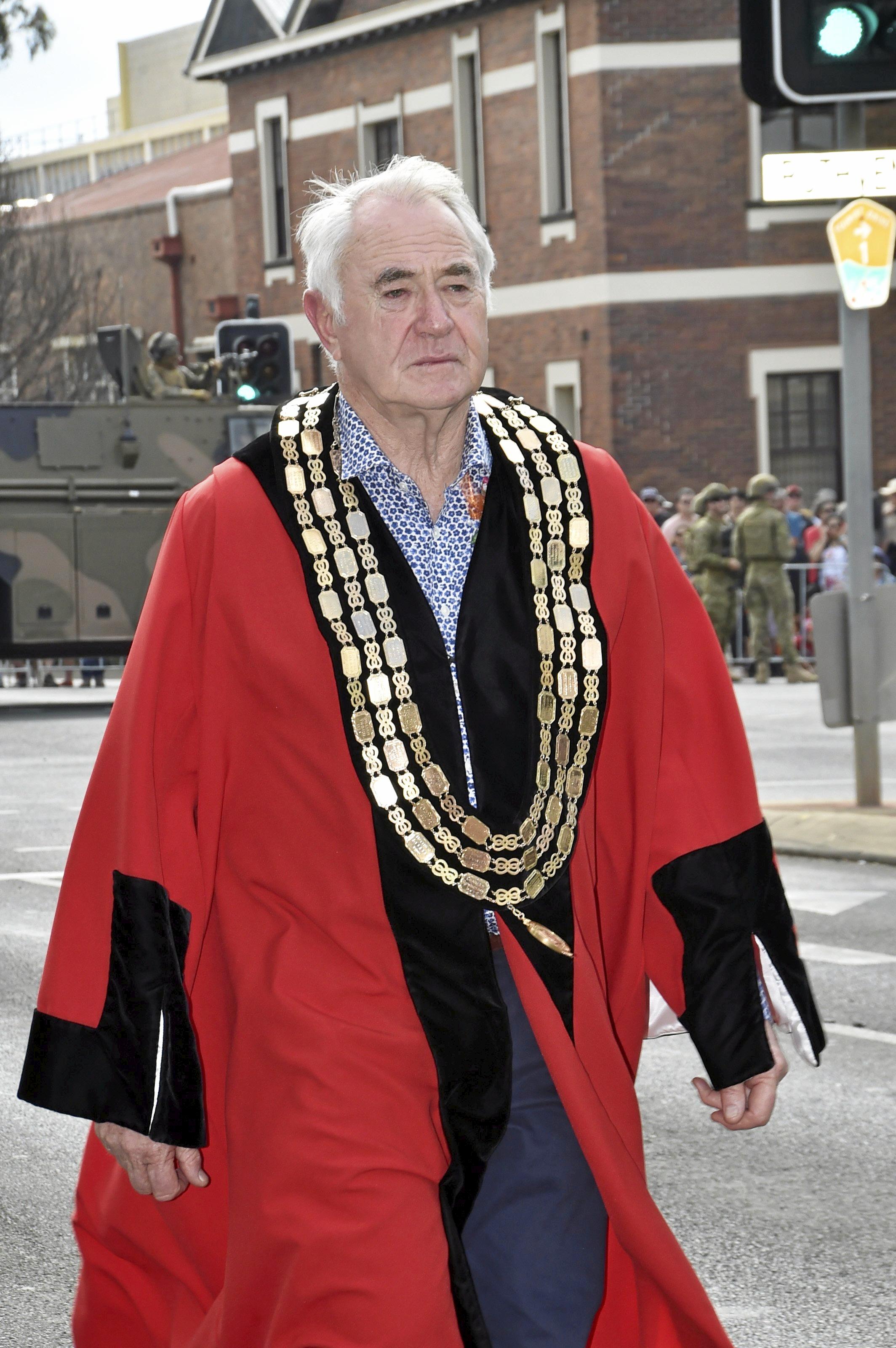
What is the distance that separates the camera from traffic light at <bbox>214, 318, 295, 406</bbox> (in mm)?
20703

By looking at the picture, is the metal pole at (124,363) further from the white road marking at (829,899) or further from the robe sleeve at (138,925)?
the robe sleeve at (138,925)

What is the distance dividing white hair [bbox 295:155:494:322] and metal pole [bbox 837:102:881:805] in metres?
7.26

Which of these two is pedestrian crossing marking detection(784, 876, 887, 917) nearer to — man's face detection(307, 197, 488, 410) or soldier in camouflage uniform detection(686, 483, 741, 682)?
man's face detection(307, 197, 488, 410)

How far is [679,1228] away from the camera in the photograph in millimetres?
5016

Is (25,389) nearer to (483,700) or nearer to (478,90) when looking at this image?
(478,90)

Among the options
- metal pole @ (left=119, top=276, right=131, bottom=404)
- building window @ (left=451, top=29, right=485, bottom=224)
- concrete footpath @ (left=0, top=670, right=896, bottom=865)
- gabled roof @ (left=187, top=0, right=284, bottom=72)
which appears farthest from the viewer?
gabled roof @ (left=187, top=0, right=284, bottom=72)

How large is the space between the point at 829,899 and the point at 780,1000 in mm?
6039

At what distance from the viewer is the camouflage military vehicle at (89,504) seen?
19.3 meters

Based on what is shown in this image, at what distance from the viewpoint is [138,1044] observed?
3.13 meters

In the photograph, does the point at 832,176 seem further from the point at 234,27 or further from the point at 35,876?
the point at 234,27

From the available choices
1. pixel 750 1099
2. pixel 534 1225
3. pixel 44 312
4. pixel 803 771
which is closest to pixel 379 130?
pixel 44 312

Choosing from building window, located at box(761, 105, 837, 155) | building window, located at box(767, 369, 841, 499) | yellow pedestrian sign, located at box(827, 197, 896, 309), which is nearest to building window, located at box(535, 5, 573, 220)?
building window, located at box(761, 105, 837, 155)

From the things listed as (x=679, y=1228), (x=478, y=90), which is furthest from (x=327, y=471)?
(x=478, y=90)

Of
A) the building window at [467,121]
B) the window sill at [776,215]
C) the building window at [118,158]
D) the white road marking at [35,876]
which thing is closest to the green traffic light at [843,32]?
the white road marking at [35,876]
